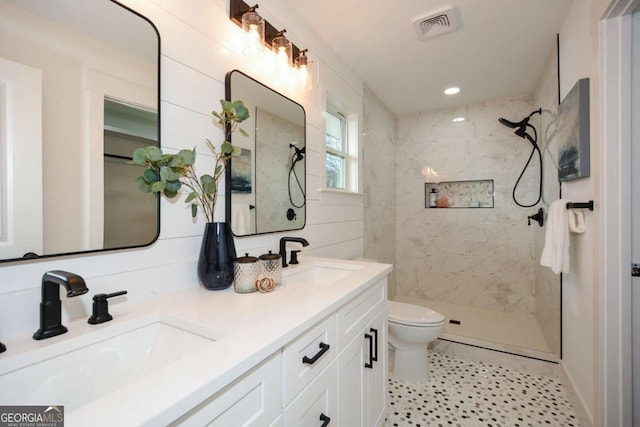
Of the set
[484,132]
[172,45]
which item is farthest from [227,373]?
[484,132]

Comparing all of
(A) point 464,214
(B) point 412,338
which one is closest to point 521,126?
(A) point 464,214

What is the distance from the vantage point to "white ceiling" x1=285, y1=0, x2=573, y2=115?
1595 mm

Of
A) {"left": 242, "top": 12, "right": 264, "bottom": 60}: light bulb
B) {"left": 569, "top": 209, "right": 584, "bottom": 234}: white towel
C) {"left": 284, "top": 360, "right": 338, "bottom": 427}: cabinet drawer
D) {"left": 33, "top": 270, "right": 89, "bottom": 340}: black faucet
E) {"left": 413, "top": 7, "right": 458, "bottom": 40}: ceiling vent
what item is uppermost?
{"left": 413, "top": 7, "right": 458, "bottom": 40}: ceiling vent

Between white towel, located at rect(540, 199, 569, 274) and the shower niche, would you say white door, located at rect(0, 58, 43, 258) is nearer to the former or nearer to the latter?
white towel, located at rect(540, 199, 569, 274)

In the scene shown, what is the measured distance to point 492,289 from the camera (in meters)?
3.00

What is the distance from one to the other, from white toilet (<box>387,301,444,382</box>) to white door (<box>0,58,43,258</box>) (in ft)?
6.08

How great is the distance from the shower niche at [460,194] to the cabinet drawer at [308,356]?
2.78m

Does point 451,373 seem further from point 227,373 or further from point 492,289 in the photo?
point 227,373

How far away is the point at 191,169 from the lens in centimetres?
103

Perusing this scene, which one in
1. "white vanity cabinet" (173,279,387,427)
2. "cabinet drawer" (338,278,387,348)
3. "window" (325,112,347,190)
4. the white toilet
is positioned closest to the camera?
"white vanity cabinet" (173,279,387,427)

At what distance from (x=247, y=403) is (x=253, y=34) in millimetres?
1419

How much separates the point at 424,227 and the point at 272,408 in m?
3.04

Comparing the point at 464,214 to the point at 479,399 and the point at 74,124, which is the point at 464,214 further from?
the point at 74,124

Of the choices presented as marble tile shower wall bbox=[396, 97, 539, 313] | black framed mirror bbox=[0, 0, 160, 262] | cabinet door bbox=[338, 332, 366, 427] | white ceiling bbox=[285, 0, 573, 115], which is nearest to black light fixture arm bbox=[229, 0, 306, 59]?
white ceiling bbox=[285, 0, 573, 115]
